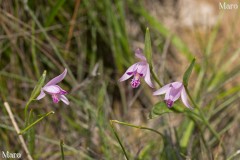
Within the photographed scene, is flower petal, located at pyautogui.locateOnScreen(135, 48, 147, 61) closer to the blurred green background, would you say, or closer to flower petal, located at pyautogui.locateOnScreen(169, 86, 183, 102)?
flower petal, located at pyautogui.locateOnScreen(169, 86, 183, 102)

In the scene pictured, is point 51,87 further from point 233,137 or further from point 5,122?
point 233,137

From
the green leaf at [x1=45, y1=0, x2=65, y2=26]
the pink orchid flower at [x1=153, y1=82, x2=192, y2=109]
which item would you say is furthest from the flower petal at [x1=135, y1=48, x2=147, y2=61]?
the green leaf at [x1=45, y1=0, x2=65, y2=26]

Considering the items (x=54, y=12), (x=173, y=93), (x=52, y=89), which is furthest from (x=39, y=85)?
(x=54, y=12)

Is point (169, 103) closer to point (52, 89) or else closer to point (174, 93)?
point (174, 93)

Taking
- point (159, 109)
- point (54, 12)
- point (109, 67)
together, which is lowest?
point (109, 67)

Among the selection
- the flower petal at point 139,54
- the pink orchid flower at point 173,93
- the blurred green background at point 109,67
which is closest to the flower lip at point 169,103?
the pink orchid flower at point 173,93

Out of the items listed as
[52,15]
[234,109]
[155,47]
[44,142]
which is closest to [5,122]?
[44,142]

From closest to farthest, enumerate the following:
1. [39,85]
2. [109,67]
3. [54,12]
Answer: [39,85] → [54,12] → [109,67]

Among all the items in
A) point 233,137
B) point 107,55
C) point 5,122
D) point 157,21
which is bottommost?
point 233,137

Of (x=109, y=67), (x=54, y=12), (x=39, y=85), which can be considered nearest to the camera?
(x=39, y=85)
